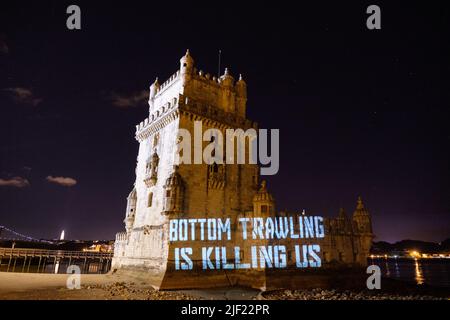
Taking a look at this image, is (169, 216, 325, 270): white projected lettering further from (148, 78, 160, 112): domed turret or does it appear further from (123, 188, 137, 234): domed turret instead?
(148, 78, 160, 112): domed turret

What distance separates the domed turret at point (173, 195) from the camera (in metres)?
27.6

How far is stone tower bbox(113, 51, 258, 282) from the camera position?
2886cm

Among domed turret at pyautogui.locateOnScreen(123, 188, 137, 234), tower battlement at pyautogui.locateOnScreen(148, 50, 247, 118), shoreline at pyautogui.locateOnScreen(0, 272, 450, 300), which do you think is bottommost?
shoreline at pyautogui.locateOnScreen(0, 272, 450, 300)

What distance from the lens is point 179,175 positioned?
29.0 metres

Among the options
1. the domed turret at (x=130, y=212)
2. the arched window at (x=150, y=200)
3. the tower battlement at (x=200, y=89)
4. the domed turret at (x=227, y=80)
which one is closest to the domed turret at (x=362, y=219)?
the tower battlement at (x=200, y=89)

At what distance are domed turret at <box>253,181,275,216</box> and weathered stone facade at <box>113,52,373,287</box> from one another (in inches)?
2.8

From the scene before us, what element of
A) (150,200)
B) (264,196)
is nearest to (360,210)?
(264,196)

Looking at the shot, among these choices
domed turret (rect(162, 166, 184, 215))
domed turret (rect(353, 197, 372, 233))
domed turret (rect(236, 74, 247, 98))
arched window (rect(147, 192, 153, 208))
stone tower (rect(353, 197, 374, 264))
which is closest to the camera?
domed turret (rect(162, 166, 184, 215))

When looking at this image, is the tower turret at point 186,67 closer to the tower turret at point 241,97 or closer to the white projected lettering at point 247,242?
the tower turret at point 241,97

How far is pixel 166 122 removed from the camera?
3253 centimetres

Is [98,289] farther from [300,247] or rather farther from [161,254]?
[300,247]

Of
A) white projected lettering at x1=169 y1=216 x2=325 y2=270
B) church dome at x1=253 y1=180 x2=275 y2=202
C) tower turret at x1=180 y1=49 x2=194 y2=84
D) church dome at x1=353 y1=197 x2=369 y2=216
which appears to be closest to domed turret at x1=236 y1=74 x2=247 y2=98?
tower turret at x1=180 y1=49 x2=194 y2=84
